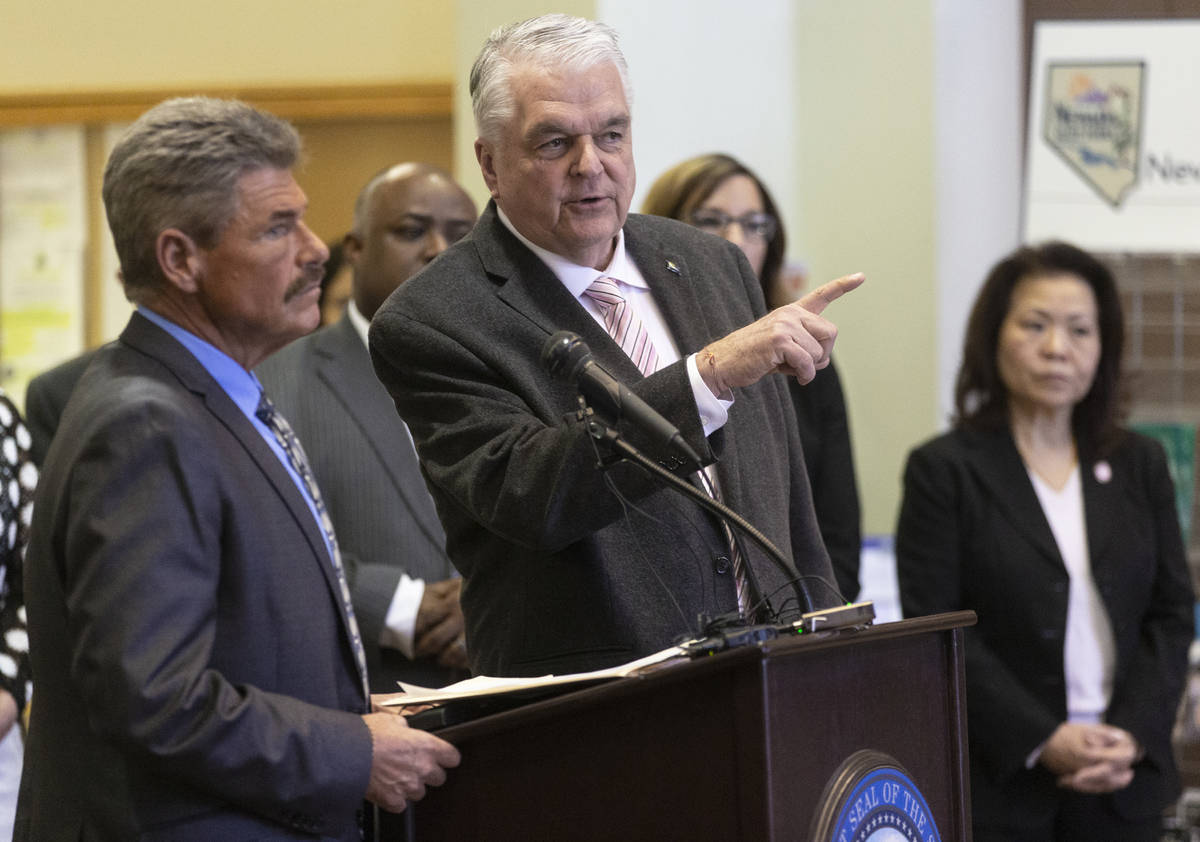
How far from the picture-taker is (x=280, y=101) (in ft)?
17.9

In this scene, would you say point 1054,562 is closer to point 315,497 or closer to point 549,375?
point 549,375

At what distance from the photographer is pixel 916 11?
4699mm

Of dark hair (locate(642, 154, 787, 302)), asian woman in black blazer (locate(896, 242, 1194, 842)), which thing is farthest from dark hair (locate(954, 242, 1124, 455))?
dark hair (locate(642, 154, 787, 302))

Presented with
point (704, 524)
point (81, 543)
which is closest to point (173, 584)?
point (81, 543)

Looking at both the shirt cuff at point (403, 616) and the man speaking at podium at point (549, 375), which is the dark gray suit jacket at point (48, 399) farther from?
the man speaking at podium at point (549, 375)

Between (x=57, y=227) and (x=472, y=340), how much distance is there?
437 centimetres

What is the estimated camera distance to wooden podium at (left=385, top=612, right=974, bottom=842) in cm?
149

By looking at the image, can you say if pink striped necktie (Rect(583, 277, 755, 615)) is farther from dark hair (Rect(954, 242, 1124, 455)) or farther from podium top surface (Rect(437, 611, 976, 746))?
dark hair (Rect(954, 242, 1124, 455))

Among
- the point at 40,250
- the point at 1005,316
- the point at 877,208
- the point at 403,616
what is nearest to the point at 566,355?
the point at 403,616

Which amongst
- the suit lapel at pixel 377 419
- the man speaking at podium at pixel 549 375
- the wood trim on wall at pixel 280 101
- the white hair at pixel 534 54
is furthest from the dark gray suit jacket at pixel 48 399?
the wood trim on wall at pixel 280 101

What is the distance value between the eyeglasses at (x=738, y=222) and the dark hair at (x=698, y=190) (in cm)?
A: 2

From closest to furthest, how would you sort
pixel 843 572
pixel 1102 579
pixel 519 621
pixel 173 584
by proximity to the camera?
pixel 173 584, pixel 519 621, pixel 1102 579, pixel 843 572

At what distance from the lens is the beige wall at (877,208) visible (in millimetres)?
4703

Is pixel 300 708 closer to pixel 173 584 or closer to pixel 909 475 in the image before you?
pixel 173 584
